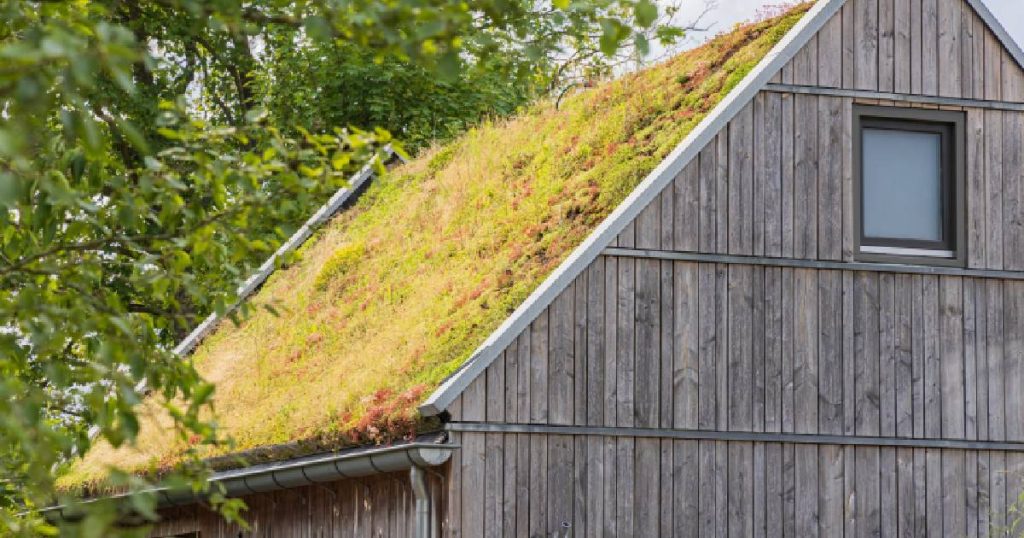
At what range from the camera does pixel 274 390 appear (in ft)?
53.4

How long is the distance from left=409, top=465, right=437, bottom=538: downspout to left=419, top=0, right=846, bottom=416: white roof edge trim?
49cm

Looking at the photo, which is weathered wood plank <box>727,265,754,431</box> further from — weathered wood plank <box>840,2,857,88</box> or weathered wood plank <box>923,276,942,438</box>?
weathered wood plank <box>840,2,857,88</box>

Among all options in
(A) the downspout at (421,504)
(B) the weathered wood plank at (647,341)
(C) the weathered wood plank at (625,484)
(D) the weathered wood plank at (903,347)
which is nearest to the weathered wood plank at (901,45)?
(D) the weathered wood plank at (903,347)

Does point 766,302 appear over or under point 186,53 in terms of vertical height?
under

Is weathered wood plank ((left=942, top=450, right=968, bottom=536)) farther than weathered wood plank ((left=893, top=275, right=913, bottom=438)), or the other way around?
weathered wood plank ((left=893, top=275, right=913, bottom=438))

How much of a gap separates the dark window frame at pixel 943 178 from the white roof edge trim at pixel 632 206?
0.78 m

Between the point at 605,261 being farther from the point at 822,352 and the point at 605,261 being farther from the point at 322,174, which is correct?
the point at 322,174

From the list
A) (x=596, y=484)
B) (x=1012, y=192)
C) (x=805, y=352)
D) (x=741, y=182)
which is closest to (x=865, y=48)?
(x=741, y=182)

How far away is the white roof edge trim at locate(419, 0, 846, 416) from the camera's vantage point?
40.2ft

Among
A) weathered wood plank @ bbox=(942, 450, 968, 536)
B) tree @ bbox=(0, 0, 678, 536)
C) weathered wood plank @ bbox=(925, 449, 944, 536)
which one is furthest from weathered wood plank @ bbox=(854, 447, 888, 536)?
tree @ bbox=(0, 0, 678, 536)

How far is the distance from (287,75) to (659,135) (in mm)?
19263

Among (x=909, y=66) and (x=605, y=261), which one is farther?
(x=909, y=66)

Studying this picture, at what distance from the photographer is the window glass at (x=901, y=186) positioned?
46.2 ft

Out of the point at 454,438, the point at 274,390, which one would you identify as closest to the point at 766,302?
the point at 454,438
